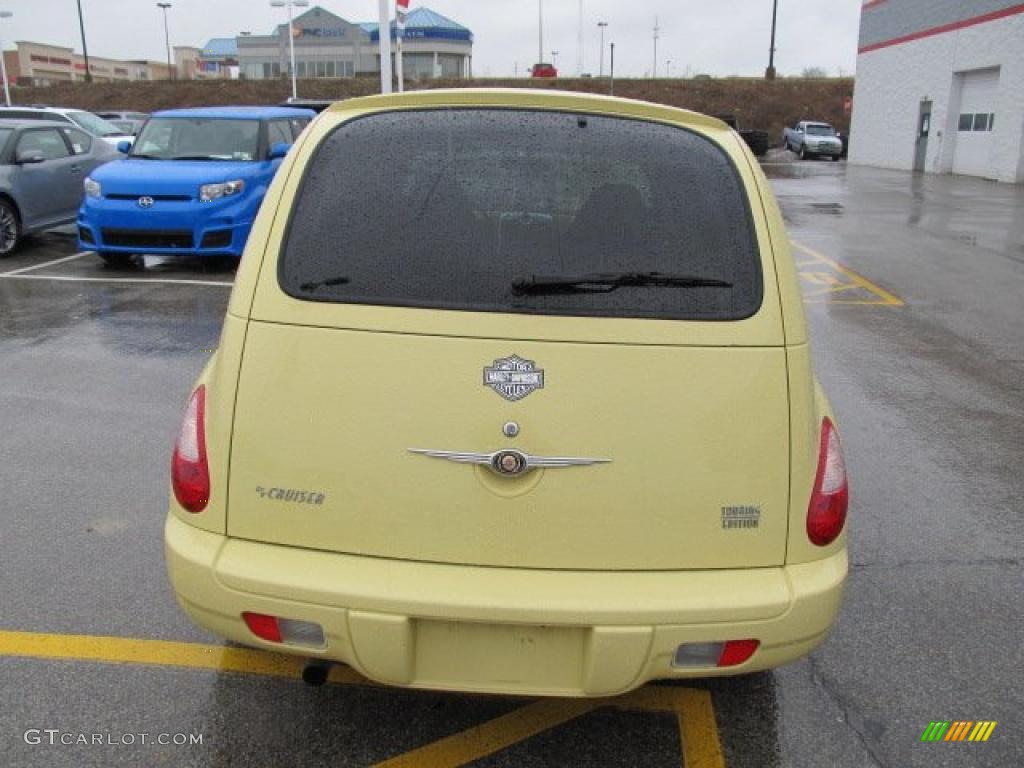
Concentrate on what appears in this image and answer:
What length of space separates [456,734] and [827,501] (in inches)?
51.0

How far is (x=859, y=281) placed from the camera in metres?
10.5

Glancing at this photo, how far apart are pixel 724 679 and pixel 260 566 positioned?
1.62 metres

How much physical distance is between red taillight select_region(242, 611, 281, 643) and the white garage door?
2915 centimetres

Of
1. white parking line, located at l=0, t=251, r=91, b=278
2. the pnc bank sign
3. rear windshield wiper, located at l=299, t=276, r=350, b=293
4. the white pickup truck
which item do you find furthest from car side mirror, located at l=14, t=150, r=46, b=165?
the pnc bank sign

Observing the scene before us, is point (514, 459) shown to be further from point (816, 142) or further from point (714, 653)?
point (816, 142)

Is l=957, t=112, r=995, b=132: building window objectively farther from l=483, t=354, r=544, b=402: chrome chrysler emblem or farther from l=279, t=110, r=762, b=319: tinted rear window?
l=483, t=354, r=544, b=402: chrome chrysler emblem

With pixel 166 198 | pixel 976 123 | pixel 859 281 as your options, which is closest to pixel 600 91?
pixel 976 123

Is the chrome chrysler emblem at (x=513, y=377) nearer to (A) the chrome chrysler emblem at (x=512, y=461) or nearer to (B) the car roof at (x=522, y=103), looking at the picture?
(A) the chrome chrysler emblem at (x=512, y=461)

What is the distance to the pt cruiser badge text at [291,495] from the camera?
2.27 m

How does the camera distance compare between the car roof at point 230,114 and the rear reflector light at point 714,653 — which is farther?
the car roof at point 230,114

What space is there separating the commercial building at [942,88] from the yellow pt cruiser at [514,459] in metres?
26.5

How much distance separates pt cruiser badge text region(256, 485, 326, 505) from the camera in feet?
7.44

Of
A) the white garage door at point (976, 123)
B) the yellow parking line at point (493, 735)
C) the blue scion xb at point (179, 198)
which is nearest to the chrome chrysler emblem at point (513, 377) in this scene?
the yellow parking line at point (493, 735)

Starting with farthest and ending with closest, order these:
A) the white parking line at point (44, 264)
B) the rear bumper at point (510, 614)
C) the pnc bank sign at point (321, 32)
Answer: the pnc bank sign at point (321, 32) < the white parking line at point (44, 264) < the rear bumper at point (510, 614)
